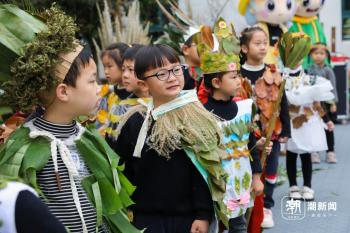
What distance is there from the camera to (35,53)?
7.16ft

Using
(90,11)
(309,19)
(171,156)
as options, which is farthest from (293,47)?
(90,11)

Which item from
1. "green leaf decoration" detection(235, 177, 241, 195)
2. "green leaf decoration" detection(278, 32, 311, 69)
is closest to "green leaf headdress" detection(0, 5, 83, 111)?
"green leaf decoration" detection(235, 177, 241, 195)

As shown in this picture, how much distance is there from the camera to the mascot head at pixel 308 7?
9.22 metres

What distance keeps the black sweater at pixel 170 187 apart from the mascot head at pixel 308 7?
21.8ft

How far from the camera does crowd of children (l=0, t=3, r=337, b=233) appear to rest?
2234 millimetres

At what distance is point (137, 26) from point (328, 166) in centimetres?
309

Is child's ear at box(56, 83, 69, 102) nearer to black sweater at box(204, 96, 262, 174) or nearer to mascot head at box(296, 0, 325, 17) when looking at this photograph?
black sweater at box(204, 96, 262, 174)

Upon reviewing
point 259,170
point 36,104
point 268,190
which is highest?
point 36,104

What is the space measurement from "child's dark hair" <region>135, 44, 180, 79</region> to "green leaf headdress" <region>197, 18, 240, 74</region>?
36.1 inches

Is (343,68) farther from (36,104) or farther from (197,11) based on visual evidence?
(36,104)

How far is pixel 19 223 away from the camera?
151cm

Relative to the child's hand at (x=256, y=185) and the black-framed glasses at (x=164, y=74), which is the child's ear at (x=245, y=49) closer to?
the child's hand at (x=256, y=185)

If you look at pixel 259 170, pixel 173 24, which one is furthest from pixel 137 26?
pixel 259 170

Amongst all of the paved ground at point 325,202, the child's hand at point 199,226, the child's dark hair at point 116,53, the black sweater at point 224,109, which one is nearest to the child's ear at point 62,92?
the child's hand at point 199,226
